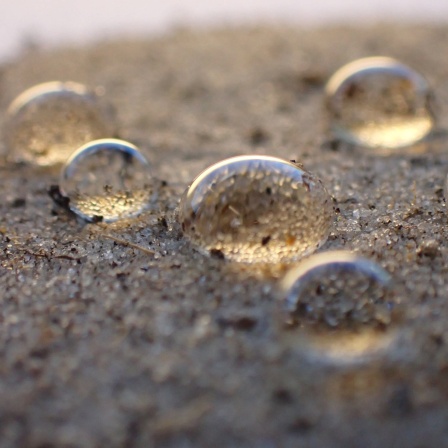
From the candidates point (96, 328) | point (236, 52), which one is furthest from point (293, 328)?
point (236, 52)

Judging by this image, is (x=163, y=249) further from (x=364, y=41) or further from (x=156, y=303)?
(x=364, y=41)

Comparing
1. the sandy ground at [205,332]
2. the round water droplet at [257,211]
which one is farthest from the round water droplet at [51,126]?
the round water droplet at [257,211]

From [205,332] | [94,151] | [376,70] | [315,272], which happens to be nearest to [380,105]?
[376,70]

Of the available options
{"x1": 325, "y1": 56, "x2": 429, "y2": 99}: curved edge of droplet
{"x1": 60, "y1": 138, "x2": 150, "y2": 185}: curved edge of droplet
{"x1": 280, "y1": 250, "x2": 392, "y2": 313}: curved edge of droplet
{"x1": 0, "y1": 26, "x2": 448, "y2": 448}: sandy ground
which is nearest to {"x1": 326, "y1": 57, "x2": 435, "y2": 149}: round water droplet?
{"x1": 325, "y1": 56, "x2": 429, "y2": 99}: curved edge of droplet

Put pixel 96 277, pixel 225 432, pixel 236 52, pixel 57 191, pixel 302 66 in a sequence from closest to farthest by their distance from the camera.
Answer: pixel 225 432 < pixel 96 277 < pixel 57 191 < pixel 302 66 < pixel 236 52

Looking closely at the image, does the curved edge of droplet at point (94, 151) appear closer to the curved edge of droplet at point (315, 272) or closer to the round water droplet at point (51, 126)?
the round water droplet at point (51, 126)

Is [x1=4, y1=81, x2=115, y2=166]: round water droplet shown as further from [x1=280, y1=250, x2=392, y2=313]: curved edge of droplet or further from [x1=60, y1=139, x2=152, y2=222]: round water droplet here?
[x1=280, y1=250, x2=392, y2=313]: curved edge of droplet
